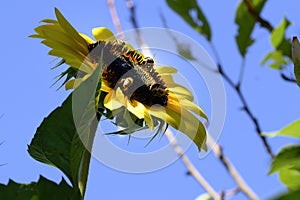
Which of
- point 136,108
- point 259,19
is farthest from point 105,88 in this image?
point 259,19

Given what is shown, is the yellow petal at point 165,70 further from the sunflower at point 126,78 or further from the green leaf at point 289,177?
the green leaf at point 289,177

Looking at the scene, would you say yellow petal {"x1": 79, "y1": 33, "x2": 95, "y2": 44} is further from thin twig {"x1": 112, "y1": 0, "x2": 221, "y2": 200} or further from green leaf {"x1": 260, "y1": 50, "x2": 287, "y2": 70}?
green leaf {"x1": 260, "y1": 50, "x2": 287, "y2": 70}

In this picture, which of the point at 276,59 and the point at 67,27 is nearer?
the point at 67,27

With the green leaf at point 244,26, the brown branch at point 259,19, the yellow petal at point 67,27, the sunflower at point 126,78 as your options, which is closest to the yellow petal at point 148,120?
the sunflower at point 126,78

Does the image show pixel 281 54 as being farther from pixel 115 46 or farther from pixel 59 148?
pixel 59 148

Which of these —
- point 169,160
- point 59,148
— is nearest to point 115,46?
point 169,160

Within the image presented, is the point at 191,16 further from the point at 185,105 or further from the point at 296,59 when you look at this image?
the point at 296,59
